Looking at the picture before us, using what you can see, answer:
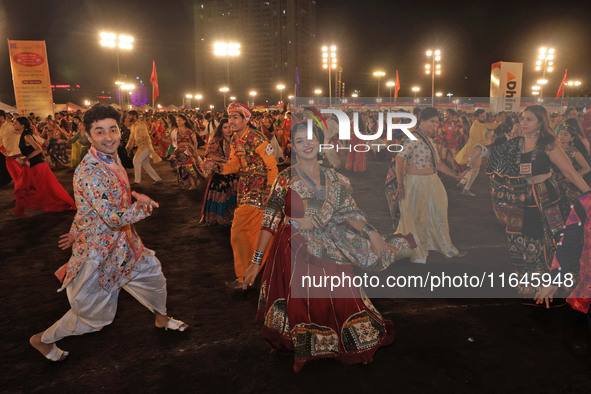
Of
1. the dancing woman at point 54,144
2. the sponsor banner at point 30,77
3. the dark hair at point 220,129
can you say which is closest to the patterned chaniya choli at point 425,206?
the dark hair at point 220,129

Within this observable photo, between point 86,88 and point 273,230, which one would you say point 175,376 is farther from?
point 86,88

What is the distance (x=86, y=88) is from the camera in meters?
76.4

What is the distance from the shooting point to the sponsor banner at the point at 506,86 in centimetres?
1944

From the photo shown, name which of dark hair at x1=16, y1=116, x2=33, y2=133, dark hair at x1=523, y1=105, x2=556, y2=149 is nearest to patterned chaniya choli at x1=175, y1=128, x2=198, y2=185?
dark hair at x1=16, y1=116, x2=33, y2=133

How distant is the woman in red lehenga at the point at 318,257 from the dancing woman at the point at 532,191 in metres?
2.22

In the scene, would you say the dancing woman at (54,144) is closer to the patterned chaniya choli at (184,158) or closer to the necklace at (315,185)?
the patterned chaniya choli at (184,158)

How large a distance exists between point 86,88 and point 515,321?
272ft

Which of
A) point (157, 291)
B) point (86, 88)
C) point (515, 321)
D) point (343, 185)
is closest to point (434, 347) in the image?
point (515, 321)

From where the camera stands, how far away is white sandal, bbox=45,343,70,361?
3.68 m

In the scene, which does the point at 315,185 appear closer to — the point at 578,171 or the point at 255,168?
the point at 255,168

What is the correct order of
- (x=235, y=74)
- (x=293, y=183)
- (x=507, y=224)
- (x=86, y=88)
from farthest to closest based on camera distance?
(x=235, y=74) → (x=86, y=88) → (x=507, y=224) → (x=293, y=183)

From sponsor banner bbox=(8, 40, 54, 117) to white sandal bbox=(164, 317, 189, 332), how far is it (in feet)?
70.4

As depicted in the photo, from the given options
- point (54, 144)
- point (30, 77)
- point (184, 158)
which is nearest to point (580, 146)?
point (184, 158)

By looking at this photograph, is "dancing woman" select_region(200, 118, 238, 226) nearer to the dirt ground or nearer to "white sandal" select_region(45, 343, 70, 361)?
the dirt ground
